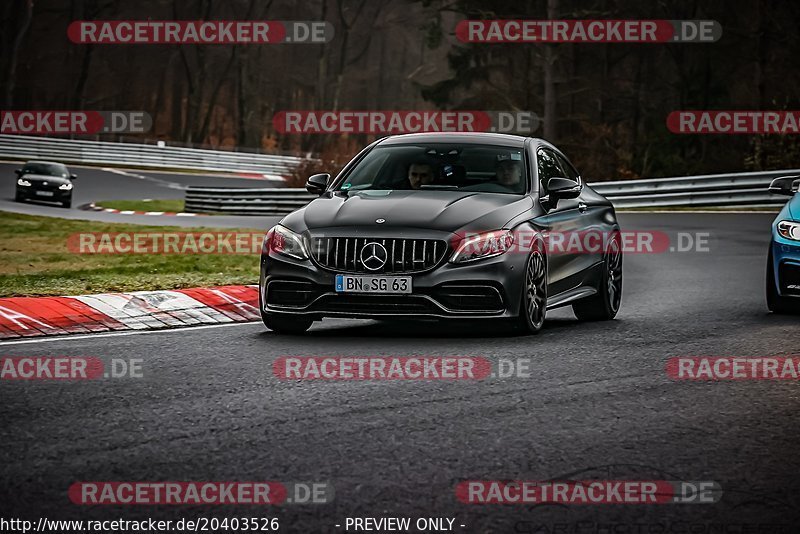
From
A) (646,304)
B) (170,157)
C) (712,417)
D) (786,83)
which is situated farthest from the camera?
(170,157)

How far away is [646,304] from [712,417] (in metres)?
6.14

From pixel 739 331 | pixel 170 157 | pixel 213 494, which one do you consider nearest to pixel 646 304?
pixel 739 331

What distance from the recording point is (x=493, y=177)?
10.9 metres

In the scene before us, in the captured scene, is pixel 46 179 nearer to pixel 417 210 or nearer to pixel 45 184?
pixel 45 184

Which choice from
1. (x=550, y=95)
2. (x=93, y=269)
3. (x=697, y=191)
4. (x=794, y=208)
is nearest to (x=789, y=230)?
(x=794, y=208)

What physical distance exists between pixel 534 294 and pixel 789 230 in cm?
284

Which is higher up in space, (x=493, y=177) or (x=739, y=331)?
(x=493, y=177)

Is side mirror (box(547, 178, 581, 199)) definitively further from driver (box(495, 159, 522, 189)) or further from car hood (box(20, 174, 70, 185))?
car hood (box(20, 174, 70, 185))

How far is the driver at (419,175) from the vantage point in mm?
10969

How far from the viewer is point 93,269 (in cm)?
1534

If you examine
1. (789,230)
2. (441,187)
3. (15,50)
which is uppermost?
(15,50)

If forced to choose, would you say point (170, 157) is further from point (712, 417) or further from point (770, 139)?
point (712, 417)

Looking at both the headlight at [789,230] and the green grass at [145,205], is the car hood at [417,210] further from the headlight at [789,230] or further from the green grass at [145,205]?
the green grass at [145,205]

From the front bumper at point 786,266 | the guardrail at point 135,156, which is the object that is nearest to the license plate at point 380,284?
the front bumper at point 786,266
